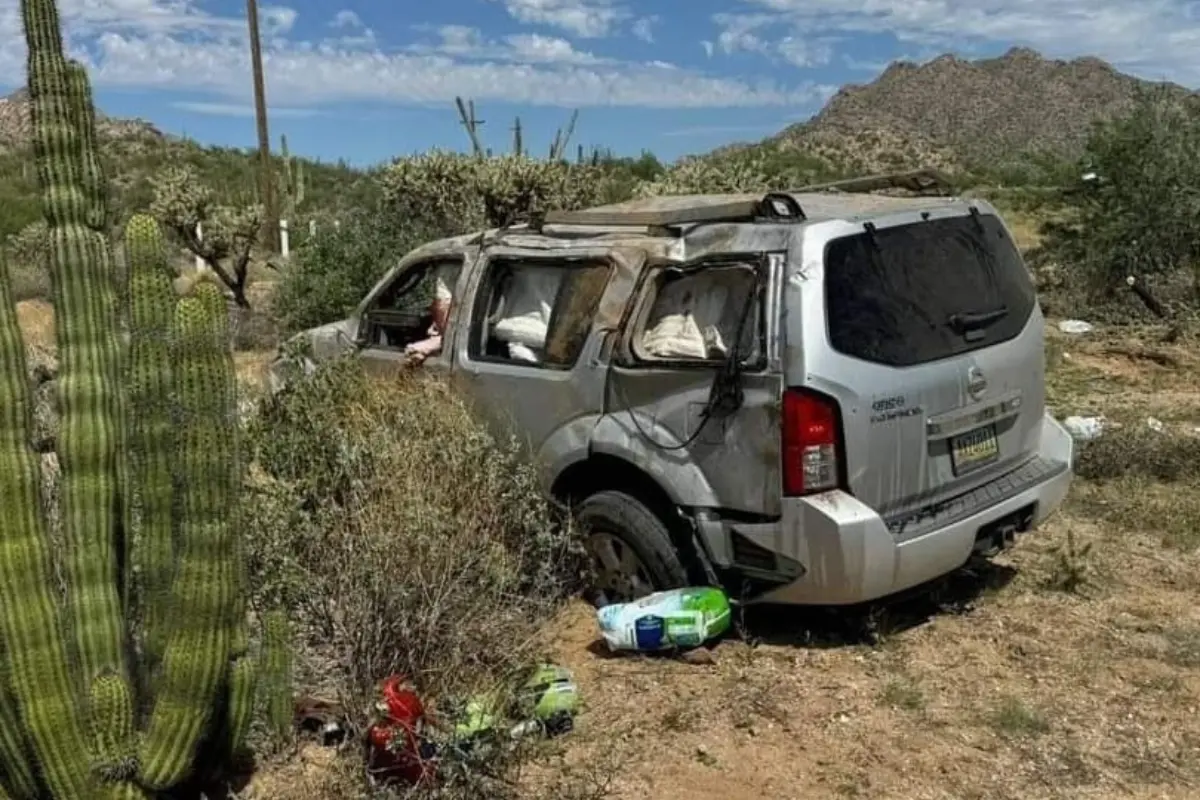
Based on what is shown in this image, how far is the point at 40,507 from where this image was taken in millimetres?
3861

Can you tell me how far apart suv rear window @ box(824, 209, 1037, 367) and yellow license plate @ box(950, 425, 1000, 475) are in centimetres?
39

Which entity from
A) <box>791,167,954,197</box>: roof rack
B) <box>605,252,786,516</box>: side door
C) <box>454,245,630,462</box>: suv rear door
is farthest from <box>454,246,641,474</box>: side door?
<box>791,167,954,197</box>: roof rack

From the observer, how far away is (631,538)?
18.6 ft

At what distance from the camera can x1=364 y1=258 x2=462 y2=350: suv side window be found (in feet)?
23.0

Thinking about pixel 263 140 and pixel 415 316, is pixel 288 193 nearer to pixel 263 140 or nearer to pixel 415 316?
pixel 263 140

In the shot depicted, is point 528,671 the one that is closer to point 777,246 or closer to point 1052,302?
point 777,246

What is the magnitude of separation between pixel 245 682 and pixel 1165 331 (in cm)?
1209

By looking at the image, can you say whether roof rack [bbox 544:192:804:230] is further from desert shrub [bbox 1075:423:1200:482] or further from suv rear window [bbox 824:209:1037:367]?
desert shrub [bbox 1075:423:1200:482]

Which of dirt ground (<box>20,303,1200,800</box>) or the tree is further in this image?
the tree

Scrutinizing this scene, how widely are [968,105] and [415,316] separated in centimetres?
6231

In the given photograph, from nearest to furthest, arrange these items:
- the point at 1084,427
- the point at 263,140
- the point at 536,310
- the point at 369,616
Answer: the point at 369,616 → the point at 536,310 → the point at 1084,427 → the point at 263,140

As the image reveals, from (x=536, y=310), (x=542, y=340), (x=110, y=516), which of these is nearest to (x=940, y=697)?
(x=542, y=340)

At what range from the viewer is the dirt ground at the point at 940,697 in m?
4.52

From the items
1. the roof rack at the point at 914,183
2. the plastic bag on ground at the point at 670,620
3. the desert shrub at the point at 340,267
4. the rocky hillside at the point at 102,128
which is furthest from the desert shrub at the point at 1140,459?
the rocky hillside at the point at 102,128
